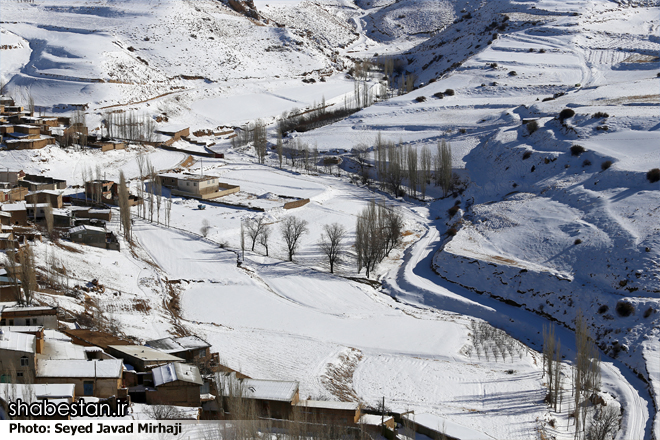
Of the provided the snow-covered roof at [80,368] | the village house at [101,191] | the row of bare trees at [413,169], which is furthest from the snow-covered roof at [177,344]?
the row of bare trees at [413,169]

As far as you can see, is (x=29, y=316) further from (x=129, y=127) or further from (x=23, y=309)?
(x=129, y=127)

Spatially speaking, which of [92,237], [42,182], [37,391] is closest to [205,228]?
[92,237]

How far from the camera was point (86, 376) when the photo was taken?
23.2 m

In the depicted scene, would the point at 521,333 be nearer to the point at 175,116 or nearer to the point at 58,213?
the point at 58,213

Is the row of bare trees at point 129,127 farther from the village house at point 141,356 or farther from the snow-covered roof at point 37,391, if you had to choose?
the snow-covered roof at point 37,391

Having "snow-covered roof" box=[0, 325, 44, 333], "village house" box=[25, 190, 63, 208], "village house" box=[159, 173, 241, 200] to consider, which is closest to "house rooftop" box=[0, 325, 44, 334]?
"snow-covered roof" box=[0, 325, 44, 333]

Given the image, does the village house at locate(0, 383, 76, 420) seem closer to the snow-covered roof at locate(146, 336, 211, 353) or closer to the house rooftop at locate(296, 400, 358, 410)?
the snow-covered roof at locate(146, 336, 211, 353)

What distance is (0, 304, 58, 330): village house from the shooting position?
27875 mm

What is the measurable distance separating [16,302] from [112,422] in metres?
13.4

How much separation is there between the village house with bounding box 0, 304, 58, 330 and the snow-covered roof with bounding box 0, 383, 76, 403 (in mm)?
7102

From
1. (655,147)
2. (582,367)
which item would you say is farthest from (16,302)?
(655,147)

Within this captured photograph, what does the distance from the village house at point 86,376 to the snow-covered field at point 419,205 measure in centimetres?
748

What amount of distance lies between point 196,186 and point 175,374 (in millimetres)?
37286

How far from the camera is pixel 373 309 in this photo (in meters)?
39.9
